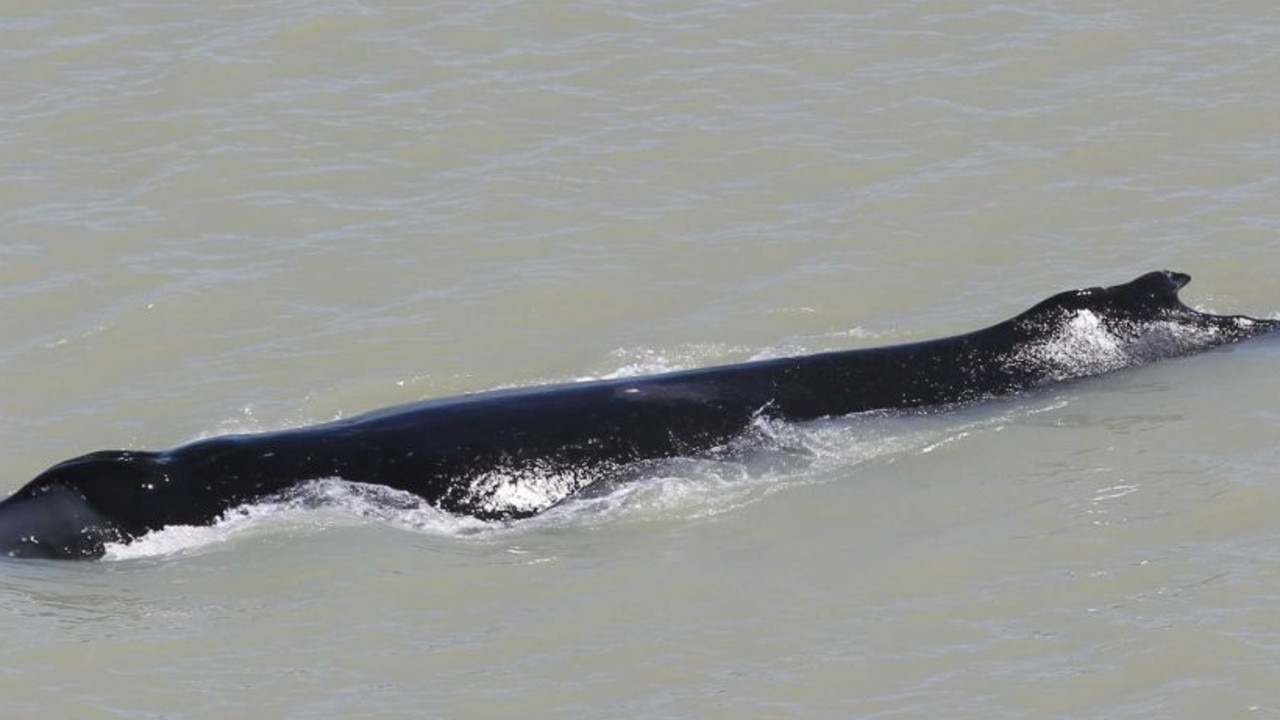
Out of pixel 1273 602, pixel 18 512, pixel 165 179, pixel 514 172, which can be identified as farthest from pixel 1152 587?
pixel 165 179

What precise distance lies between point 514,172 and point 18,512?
7.91 m

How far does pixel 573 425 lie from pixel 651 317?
3.49 m

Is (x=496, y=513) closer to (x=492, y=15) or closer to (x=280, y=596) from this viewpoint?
(x=280, y=596)

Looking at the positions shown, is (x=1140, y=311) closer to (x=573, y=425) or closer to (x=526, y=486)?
(x=573, y=425)

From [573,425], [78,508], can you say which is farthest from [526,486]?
[78,508]

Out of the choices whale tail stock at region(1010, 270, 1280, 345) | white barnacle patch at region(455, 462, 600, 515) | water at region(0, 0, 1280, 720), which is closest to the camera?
water at region(0, 0, 1280, 720)

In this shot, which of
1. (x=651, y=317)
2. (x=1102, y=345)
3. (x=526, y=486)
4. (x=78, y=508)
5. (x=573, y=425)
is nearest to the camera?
(x=78, y=508)

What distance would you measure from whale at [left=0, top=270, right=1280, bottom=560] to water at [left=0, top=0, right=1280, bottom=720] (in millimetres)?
247

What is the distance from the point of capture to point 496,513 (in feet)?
48.0

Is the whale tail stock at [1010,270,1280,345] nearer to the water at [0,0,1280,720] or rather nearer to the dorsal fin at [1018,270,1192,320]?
the dorsal fin at [1018,270,1192,320]

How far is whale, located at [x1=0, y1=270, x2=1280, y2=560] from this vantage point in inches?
565

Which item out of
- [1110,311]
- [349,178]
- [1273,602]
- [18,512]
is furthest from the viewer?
[349,178]

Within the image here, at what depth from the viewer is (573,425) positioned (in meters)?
15.2

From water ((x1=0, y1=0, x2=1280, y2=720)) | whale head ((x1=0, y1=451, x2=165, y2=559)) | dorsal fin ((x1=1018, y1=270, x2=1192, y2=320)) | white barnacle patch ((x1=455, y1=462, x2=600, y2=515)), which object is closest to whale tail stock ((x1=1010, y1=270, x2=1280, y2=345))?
dorsal fin ((x1=1018, y1=270, x2=1192, y2=320))
